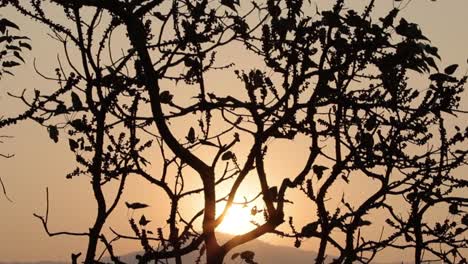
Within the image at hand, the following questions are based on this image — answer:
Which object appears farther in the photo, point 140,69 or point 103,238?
point 140,69

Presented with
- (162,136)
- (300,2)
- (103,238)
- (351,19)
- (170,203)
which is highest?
(300,2)

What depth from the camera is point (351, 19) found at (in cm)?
531

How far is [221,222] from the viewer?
6.28m

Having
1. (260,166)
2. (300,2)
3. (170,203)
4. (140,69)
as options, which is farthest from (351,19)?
(170,203)

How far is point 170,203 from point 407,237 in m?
2.54

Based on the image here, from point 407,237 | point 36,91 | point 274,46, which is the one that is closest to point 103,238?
point 36,91

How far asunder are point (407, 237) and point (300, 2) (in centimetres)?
287

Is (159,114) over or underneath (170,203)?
over

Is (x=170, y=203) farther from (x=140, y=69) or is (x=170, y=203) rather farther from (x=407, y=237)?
(x=407, y=237)

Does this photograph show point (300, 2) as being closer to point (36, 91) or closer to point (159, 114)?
point (159, 114)

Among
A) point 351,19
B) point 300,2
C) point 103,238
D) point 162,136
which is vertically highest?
point 300,2

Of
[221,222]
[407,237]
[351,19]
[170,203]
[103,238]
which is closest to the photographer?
[351,19]

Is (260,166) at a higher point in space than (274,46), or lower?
lower

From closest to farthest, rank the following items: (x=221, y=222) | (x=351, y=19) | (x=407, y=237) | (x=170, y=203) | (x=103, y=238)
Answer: (x=351, y=19), (x=103, y=238), (x=221, y=222), (x=170, y=203), (x=407, y=237)
